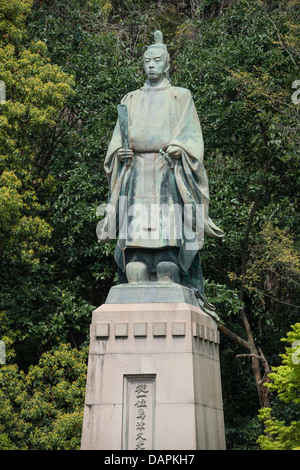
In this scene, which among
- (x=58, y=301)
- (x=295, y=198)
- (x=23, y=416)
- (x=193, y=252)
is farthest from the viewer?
(x=295, y=198)

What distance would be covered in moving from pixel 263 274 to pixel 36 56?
5.83 meters

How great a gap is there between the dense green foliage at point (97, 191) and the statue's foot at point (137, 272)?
17.9 ft

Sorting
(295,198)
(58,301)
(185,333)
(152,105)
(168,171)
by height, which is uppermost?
(295,198)

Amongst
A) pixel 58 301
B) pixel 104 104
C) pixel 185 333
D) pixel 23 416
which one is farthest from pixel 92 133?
pixel 185 333

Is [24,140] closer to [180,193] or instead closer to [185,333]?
[180,193]

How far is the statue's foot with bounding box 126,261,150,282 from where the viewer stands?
892 centimetres

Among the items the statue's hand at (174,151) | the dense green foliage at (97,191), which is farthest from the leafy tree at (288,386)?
the statue's hand at (174,151)

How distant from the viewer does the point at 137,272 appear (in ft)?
29.3

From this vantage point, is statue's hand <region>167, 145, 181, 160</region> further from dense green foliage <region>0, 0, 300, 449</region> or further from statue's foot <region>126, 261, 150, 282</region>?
dense green foliage <region>0, 0, 300, 449</region>

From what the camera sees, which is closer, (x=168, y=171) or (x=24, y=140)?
(x=168, y=171)

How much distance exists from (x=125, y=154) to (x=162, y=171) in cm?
44

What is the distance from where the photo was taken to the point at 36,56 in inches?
615

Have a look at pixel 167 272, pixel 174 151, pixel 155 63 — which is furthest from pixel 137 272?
pixel 155 63

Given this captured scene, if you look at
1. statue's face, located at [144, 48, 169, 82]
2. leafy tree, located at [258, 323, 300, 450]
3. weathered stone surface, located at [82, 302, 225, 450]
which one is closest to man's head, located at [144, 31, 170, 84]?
statue's face, located at [144, 48, 169, 82]
